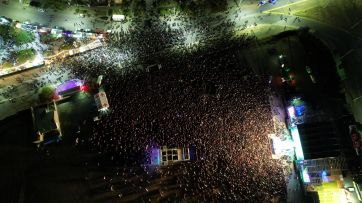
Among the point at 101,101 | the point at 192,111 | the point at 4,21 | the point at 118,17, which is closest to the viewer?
the point at 101,101

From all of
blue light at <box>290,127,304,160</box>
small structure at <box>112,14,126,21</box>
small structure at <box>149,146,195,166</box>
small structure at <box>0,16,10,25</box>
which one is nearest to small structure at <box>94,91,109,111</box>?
small structure at <box>149,146,195,166</box>

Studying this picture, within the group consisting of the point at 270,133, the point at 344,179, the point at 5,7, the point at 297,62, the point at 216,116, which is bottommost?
the point at 344,179

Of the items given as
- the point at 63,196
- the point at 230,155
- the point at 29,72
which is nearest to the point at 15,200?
the point at 63,196

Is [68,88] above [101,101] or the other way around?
above

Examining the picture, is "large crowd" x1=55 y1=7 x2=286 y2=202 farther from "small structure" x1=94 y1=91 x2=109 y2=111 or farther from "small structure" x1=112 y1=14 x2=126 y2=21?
"small structure" x1=112 y1=14 x2=126 y2=21

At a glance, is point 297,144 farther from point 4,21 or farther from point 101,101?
point 4,21

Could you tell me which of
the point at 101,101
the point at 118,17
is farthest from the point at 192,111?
the point at 118,17

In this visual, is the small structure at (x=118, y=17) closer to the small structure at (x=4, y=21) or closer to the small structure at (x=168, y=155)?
the small structure at (x=4, y=21)

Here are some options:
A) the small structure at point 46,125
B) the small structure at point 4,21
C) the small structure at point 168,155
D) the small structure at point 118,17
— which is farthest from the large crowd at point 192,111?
the small structure at point 4,21

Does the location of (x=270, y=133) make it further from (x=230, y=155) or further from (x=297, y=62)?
(x=297, y=62)
